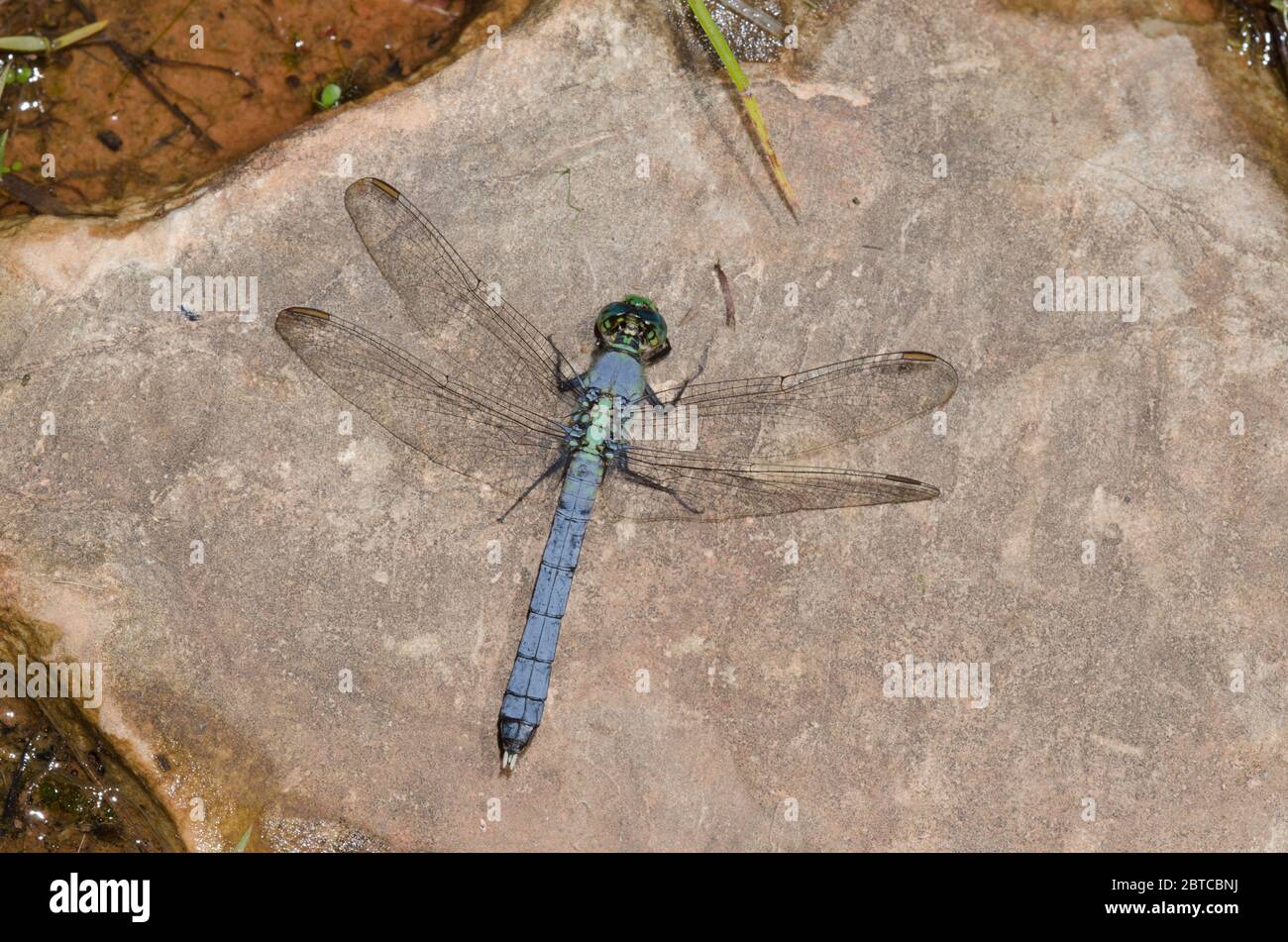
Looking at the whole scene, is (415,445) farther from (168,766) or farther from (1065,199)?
(1065,199)

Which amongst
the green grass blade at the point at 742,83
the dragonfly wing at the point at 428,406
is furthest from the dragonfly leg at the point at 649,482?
the green grass blade at the point at 742,83

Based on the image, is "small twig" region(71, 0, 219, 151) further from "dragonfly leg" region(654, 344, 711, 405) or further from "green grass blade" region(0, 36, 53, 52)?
"dragonfly leg" region(654, 344, 711, 405)

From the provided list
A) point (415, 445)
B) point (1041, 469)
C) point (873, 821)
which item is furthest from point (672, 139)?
point (873, 821)

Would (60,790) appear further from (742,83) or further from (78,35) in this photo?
(742,83)

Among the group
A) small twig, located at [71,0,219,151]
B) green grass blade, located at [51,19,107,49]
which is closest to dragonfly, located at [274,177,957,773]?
small twig, located at [71,0,219,151]

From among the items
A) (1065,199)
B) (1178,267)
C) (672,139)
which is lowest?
(1178,267)

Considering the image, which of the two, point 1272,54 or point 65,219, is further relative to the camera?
point 1272,54

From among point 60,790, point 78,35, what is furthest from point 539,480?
point 78,35
